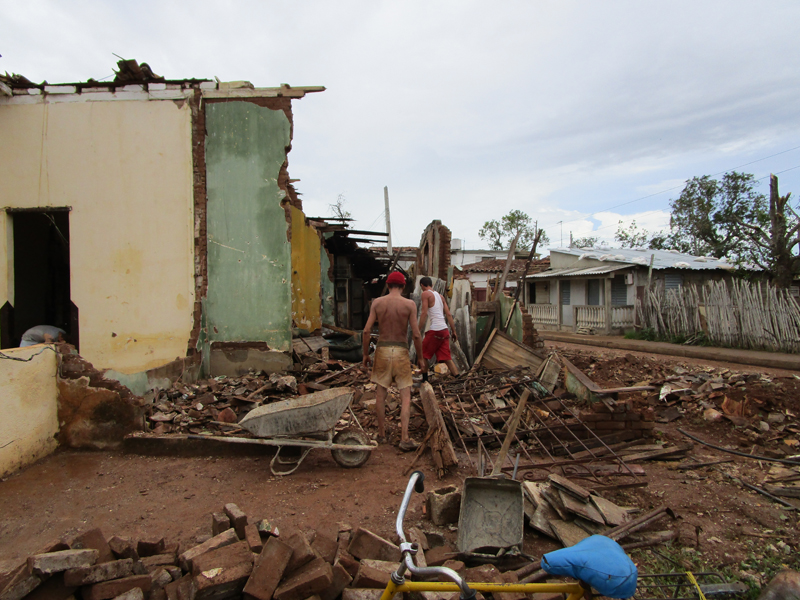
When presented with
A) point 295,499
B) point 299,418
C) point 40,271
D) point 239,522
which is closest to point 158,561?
point 239,522

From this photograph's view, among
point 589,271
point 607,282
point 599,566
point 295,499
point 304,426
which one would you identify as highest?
point 589,271

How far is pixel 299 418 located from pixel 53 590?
2.11 metres

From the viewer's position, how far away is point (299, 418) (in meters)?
4.34

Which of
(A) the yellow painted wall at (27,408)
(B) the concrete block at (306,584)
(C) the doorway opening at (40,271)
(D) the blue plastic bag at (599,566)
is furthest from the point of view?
(C) the doorway opening at (40,271)

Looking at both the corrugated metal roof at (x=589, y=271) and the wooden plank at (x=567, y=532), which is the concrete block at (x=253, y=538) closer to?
the wooden plank at (x=567, y=532)

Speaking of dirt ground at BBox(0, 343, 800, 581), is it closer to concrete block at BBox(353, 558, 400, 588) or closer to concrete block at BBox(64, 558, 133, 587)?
concrete block at BBox(64, 558, 133, 587)

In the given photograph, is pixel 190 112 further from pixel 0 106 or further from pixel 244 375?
pixel 244 375

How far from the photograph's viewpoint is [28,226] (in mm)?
9836

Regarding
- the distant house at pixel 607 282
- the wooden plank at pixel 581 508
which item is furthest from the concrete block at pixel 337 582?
the distant house at pixel 607 282

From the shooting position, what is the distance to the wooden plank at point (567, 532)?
3.15 m

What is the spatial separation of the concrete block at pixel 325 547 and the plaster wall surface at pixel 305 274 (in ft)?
23.9

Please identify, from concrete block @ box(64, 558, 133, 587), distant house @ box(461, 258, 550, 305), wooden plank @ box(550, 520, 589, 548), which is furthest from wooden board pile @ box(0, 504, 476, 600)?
distant house @ box(461, 258, 550, 305)

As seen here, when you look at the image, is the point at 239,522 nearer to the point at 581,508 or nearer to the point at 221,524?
the point at 221,524

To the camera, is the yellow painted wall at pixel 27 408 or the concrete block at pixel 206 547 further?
the yellow painted wall at pixel 27 408
